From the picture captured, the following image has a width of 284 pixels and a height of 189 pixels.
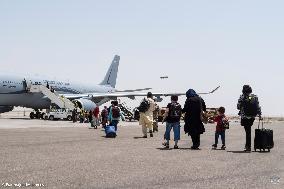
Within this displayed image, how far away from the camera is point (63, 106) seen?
45.4 metres

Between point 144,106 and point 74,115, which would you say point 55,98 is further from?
point 144,106

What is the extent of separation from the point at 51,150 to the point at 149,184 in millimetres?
6039

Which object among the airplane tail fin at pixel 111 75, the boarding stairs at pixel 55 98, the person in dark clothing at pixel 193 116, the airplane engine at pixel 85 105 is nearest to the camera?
the person in dark clothing at pixel 193 116

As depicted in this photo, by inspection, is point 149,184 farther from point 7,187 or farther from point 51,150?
point 51,150

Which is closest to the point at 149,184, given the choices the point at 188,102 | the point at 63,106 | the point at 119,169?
the point at 119,169

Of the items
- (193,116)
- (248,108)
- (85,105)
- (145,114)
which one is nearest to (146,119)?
(145,114)

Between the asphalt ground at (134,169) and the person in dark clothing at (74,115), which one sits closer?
the asphalt ground at (134,169)

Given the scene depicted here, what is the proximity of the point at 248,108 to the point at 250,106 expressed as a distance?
8 cm

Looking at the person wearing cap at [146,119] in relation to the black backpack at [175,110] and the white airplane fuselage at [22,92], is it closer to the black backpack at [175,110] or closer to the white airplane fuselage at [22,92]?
the black backpack at [175,110]

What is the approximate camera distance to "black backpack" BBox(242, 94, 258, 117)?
14.2 m

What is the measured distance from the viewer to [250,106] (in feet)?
46.7

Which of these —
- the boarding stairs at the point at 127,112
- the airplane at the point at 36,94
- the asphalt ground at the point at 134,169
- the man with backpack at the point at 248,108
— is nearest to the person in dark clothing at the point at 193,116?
the man with backpack at the point at 248,108

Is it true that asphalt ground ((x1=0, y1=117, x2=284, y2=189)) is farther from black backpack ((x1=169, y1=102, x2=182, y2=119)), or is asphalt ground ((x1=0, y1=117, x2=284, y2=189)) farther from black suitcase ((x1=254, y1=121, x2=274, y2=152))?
black backpack ((x1=169, y1=102, x2=182, y2=119))

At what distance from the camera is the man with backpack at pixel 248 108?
46.6 ft
